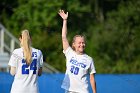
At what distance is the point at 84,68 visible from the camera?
329 inches

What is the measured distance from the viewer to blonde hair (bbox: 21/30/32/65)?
26.2 ft

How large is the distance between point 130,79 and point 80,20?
21272 millimetres

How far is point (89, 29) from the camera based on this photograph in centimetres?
3262

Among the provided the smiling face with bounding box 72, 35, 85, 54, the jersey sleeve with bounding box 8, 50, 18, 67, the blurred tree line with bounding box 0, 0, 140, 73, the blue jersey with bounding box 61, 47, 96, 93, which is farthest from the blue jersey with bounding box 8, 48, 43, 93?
the blurred tree line with bounding box 0, 0, 140, 73

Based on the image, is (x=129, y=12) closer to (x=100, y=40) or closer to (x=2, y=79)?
(x=100, y=40)

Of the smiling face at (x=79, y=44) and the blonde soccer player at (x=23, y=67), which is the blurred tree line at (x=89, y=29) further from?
the blonde soccer player at (x=23, y=67)

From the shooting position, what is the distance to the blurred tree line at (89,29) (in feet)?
93.7

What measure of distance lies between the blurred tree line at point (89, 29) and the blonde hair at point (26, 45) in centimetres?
1919

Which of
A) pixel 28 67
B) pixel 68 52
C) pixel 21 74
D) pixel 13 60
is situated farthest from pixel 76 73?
pixel 13 60

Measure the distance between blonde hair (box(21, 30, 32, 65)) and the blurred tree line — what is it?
1919cm

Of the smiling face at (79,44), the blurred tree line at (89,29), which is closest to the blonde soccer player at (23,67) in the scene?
the smiling face at (79,44)

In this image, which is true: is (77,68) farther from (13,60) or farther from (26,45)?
(13,60)

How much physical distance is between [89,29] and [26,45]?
81.1 feet

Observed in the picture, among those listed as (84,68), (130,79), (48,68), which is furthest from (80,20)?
(84,68)
